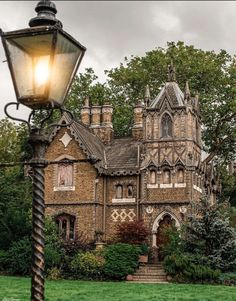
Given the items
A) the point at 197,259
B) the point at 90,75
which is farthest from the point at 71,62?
the point at 90,75

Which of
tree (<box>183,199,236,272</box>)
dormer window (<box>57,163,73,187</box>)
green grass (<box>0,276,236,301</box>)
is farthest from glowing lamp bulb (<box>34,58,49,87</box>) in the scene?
dormer window (<box>57,163,73,187</box>)

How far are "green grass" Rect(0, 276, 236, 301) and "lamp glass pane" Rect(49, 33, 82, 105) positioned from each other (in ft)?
46.3

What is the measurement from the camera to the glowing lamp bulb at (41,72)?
4766 mm

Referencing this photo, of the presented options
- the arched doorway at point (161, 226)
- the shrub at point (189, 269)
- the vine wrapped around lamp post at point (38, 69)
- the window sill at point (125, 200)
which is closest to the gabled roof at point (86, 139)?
the window sill at point (125, 200)

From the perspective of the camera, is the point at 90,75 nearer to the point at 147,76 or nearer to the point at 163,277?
the point at 147,76

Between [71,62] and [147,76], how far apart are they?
1667 inches

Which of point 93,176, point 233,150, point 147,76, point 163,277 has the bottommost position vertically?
point 163,277

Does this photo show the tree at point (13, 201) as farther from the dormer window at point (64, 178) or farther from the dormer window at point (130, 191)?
the dormer window at point (130, 191)

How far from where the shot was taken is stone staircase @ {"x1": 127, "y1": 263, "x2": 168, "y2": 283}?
30.1 m

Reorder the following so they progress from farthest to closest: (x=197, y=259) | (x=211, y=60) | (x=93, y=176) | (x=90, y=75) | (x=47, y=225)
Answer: (x=90, y=75) < (x=211, y=60) < (x=93, y=176) < (x=47, y=225) < (x=197, y=259)

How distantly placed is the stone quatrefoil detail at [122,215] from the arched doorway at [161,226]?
1.76m

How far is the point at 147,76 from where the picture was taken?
4697 centimetres

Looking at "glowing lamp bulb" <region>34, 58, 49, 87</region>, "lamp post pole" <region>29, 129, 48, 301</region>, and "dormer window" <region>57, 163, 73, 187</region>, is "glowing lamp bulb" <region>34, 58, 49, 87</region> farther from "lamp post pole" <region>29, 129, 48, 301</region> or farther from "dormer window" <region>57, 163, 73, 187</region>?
"dormer window" <region>57, 163, 73, 187</region>

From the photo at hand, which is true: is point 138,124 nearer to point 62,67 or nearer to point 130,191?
point 130,191
